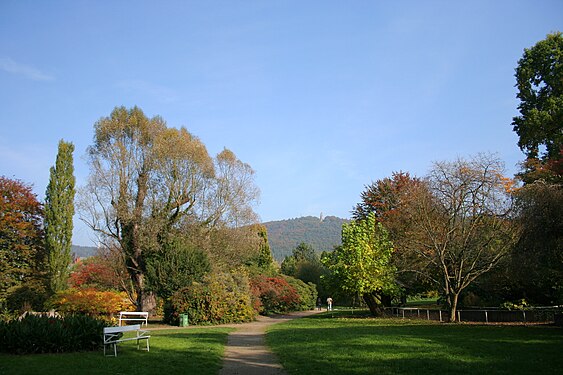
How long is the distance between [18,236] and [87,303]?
777cm

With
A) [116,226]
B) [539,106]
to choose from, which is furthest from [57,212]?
[539,106]

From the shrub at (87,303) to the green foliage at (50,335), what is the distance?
12.0 metres

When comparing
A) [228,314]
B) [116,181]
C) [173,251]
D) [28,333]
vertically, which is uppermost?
[116,181]

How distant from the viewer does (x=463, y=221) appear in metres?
22.2

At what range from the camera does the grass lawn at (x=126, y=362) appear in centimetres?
977

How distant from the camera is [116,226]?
2934 centimetres

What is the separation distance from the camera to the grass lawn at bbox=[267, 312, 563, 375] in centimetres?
913

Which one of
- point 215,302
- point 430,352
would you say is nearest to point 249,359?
point 430,352

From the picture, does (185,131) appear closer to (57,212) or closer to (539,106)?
(57,212)

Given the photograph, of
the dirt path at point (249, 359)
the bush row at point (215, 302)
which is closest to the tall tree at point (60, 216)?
the bush row at point (215, 302)

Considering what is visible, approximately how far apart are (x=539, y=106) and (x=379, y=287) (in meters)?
16.3

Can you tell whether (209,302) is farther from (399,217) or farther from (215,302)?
(399,217)

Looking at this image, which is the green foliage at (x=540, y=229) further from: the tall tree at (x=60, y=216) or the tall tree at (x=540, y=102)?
the tall tree at (x=60, y=216)

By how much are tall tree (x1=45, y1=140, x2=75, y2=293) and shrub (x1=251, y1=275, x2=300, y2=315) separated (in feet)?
44.8
